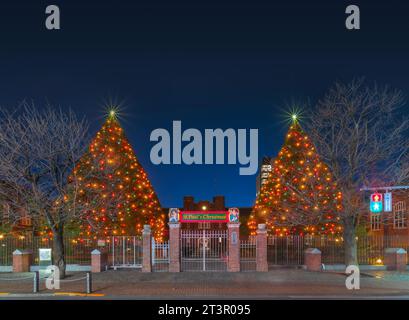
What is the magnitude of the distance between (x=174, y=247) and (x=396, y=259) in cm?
1218

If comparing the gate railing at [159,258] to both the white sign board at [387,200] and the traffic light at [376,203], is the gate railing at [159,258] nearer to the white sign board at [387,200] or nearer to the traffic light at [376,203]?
the traffic light at [376,203]

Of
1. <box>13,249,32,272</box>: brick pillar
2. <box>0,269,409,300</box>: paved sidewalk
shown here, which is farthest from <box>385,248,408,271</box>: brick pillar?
<box>13,249,32,272</box>: brick pillar

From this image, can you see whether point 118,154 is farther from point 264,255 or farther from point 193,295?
point 193,295

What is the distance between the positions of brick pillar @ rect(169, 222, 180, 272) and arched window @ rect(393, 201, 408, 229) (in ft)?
85.8

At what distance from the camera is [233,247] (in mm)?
25844

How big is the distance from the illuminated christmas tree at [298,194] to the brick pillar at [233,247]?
12.7ft

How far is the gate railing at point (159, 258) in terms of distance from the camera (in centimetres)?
2767

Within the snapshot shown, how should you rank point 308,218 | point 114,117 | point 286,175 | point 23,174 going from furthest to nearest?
point 114,117 < point 286,175 < point 308,218 < point 23,174

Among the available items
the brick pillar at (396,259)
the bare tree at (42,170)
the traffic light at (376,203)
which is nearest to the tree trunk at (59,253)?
the bare tree at (42,170)

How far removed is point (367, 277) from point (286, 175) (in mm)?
15136

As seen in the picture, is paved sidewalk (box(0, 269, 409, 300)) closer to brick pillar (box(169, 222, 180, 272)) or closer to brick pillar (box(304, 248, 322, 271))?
brick pillar (box(169, 222, 180, 272))

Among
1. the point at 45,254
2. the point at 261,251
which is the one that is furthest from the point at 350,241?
the point at 45,254

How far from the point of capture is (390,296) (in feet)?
59.5

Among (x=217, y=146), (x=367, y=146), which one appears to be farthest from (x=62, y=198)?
(x=367, y=146)
